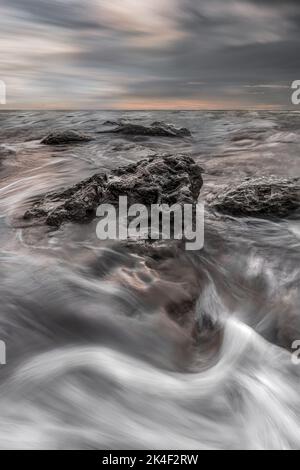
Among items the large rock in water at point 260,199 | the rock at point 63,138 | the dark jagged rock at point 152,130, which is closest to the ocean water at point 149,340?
the large rock in water at point 260,199

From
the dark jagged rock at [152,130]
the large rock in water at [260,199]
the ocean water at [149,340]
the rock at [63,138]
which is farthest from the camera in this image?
the dark jagged rock at [152,130]

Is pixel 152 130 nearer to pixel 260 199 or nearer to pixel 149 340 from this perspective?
pixel 260 199

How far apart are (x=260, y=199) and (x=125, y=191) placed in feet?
6.57

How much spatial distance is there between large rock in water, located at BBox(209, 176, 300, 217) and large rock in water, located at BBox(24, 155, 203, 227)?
515 millimetres

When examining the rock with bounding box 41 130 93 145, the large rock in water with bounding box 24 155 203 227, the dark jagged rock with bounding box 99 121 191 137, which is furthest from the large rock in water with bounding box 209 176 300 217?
the dark jagged rock with bounding box 99 121 191 137

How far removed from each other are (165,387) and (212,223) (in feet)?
9.95

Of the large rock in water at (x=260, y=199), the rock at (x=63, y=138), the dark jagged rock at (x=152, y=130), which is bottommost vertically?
the large rock in water at (x=260, y=199)

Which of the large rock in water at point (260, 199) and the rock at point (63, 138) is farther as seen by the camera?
the rock at point (63, 138)

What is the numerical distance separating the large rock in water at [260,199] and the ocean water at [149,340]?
26 centimetres

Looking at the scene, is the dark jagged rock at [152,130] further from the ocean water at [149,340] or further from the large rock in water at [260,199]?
the ocean water at [149,340]

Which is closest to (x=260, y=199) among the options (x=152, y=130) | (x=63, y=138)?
(x=63, y=138)

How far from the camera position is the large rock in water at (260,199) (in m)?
6.32

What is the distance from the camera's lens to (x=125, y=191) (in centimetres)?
579
